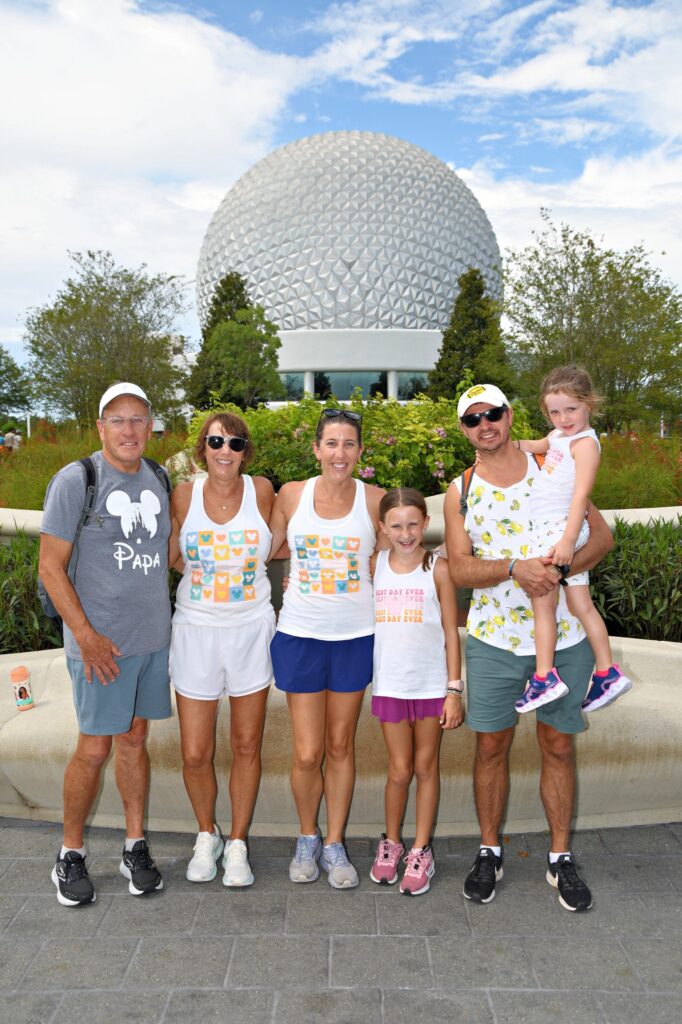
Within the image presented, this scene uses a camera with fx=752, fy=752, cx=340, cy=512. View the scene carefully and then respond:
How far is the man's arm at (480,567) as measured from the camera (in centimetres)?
332

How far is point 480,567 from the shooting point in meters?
3.43

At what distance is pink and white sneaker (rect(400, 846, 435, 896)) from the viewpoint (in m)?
3.48

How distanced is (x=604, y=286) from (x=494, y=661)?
22709 mm

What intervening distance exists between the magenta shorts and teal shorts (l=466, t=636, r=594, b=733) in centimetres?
16

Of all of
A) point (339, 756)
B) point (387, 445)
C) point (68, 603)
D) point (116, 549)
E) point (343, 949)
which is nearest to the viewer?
point (343, 949)

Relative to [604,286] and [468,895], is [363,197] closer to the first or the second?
[604,286]

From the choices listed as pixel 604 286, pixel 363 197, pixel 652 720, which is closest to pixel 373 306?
pixel 363 197

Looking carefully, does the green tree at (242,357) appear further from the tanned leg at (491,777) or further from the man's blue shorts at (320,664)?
the tanned leg at (491,777)

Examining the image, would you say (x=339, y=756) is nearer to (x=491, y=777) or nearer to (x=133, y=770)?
(x=491, y=777)

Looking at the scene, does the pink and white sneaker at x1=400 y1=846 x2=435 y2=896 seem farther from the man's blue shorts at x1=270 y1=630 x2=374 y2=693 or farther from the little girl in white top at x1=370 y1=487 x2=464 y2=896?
the man's blue shorts at x1=270 y1=630 x2=374 y2=693

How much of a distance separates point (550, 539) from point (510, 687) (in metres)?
0.71

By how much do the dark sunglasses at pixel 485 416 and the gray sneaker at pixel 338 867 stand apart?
7.04 ft

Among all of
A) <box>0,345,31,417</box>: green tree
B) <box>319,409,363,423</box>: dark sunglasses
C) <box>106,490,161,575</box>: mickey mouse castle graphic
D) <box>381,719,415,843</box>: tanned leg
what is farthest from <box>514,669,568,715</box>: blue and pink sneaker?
<box>0,345,31,417</box>: green tree

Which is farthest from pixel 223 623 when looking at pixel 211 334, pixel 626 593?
pixel 211 334
